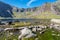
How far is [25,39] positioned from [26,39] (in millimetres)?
164

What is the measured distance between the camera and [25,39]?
73.0ft

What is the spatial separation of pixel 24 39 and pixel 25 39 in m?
0.18

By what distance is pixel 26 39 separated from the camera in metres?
22.2

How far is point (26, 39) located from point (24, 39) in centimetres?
26

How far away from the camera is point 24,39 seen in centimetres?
2214
